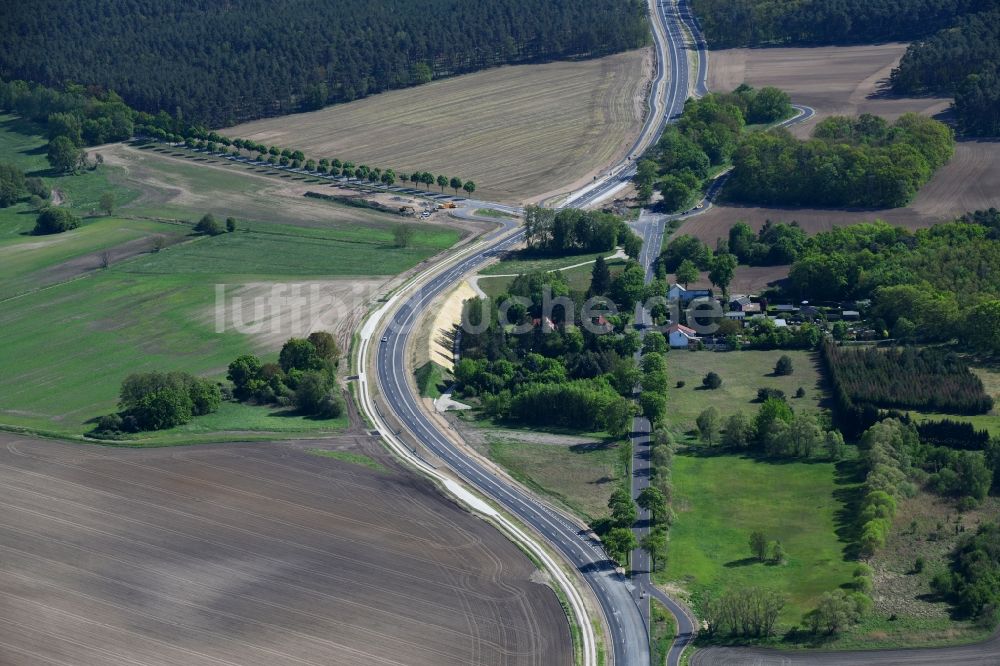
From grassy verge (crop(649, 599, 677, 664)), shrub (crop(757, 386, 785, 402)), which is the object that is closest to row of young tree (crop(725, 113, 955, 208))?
shrub (crop(757, 386, 785, 402))

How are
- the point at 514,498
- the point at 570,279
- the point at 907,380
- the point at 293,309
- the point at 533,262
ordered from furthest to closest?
the point at 533,262, the point at 570,279, the point at 293,309, the point at 907,380, the point at 514,498

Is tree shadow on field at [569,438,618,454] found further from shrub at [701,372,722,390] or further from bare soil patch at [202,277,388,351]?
bare soil patch at [202,277,388,351]

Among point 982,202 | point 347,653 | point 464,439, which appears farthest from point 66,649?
point 982,202

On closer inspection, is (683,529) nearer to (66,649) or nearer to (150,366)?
(66,649)

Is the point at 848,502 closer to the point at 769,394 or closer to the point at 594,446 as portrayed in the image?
the point at 769,394

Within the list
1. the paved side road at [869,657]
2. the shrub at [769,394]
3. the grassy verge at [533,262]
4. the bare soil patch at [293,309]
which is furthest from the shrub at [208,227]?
the paved side road at [869,657]

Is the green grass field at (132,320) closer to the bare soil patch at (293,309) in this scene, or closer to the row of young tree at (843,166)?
the bare soil patch at (293,309)

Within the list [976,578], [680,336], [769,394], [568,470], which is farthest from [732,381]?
[976,578]

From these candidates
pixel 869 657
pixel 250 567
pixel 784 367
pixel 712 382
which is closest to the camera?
pixel 869 657
